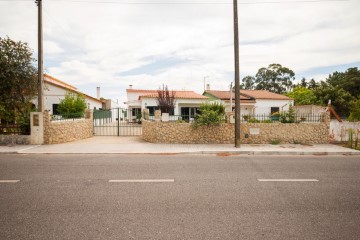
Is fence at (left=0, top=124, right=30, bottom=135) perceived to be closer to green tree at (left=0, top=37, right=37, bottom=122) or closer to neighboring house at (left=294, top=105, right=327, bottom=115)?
green tree at (left=0, top=37, right=37, bottom=122)

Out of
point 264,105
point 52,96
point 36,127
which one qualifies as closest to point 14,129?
point 36,127

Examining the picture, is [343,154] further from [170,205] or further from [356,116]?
[170,205]

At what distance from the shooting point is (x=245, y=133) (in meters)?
13.3

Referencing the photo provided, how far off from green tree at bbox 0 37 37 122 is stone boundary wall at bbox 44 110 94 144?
1.42 meters

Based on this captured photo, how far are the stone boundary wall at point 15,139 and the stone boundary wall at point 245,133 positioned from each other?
6778mm

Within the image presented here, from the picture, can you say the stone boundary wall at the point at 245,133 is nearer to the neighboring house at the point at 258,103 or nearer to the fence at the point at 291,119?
the fence at the point at 291,119

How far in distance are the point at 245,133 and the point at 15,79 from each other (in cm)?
1376

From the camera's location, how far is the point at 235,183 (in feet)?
18.9

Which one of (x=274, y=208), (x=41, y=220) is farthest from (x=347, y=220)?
(x=41, y=220)

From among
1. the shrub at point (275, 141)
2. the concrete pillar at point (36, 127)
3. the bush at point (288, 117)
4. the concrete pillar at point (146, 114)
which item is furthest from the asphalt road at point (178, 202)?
the concrete pillar at point (146, 114)

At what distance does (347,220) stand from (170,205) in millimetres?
3135

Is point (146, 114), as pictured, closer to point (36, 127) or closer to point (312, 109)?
point (36, 127)

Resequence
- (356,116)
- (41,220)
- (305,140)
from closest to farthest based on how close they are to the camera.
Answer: (41,220)
(305,140)
(356,116)

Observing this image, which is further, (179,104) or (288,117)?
(179,104)
